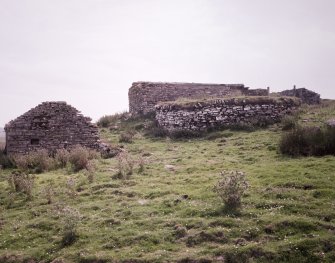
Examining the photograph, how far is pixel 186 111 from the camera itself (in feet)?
73.4

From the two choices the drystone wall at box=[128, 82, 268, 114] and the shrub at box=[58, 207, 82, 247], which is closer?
the shrub at box=[58, 207, 82, 247]

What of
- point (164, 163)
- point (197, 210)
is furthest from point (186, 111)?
point (197, 210)

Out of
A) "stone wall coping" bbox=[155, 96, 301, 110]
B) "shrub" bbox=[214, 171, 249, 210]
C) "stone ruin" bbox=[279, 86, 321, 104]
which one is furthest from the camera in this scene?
"stone ruin" bbox=[279, 86, 321, 104]

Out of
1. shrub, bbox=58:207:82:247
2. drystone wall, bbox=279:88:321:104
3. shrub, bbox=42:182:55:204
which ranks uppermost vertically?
drystone wall, bbox=279:88:321:104

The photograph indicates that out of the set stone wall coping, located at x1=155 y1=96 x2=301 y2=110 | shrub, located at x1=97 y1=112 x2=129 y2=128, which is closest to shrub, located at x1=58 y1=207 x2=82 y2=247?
stone wall coping, located at x1=155 y1=96 x2=301 y2=110

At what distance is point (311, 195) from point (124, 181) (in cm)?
647

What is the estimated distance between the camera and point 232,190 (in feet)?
35.1

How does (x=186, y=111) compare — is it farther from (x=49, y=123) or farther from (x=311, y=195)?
(x=311, y=195)

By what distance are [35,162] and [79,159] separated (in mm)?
2256

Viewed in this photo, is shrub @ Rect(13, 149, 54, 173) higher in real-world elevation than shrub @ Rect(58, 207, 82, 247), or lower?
higher

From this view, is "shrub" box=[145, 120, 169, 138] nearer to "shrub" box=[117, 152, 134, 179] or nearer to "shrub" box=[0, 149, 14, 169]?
"shrub" box=[117, 152, 134, 179]

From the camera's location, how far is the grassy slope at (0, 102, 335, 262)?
8.83m

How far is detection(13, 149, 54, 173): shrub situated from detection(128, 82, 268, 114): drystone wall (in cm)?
1061

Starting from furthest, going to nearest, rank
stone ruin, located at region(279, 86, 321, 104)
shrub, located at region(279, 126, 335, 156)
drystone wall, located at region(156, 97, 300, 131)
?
1. stone ruin, located at region(279, 86, 321, 104)
2. drystone wall, located at region(156, 97, 300, 131)
3. shrub, located at region(279, 126, 335, 156)
